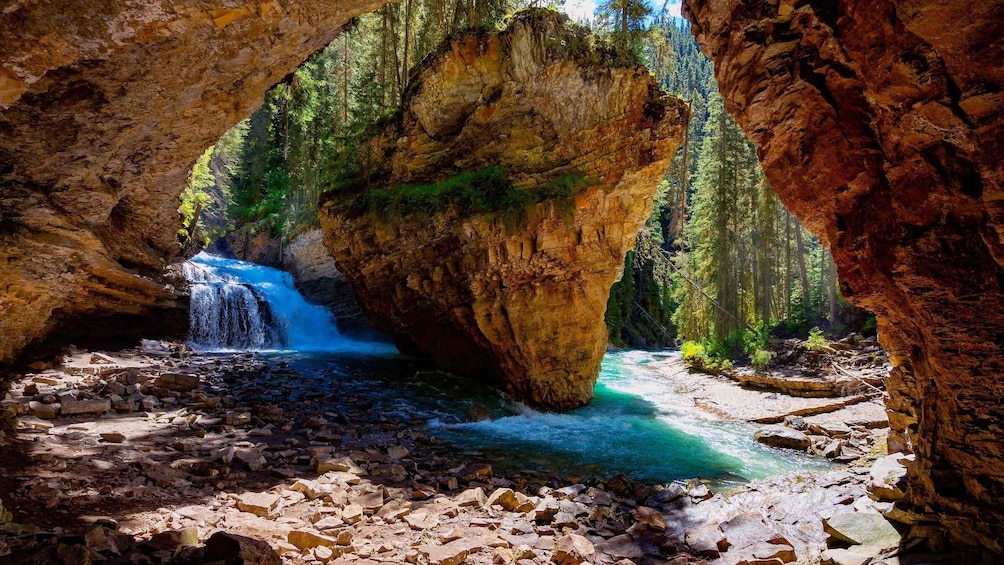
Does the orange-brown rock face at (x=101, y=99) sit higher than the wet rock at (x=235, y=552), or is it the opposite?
the orange-brown rock face at (x=101, y=99)

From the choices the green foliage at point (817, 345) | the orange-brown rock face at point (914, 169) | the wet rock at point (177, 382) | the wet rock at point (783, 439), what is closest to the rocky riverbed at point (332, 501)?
the wet rock at point (177, 382)

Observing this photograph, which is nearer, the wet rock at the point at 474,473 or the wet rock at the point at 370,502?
the wet rock at the point at 370,502

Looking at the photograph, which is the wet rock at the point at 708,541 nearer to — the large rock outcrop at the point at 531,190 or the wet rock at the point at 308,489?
the wet rock at the point at 308,489

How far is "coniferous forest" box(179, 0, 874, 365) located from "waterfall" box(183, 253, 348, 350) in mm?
2691

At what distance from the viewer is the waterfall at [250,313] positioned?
17875 millimetres

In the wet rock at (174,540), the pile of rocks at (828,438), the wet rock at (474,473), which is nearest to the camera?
the wet rock at (174,540)

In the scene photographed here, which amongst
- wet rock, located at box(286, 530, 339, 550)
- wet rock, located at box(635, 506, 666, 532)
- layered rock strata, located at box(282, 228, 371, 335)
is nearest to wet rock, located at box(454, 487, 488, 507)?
wet rock, located at box(286, 530, 339, 550)

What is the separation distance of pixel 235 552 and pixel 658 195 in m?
18.3

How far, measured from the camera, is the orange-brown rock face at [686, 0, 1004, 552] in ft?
9.29

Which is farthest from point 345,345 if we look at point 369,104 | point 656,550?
point 656,550

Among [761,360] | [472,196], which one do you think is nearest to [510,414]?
[472,196]

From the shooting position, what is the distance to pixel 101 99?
473 cm

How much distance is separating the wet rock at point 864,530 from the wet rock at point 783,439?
20.0 ft

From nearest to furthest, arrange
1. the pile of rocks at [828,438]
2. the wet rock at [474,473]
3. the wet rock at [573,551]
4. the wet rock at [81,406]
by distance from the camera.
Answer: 1. the wet rock at [573,551]
2. the wet rock at [474,473]
3. the wet rock at [81,406]
4. the pile of rocks at [828,438]
